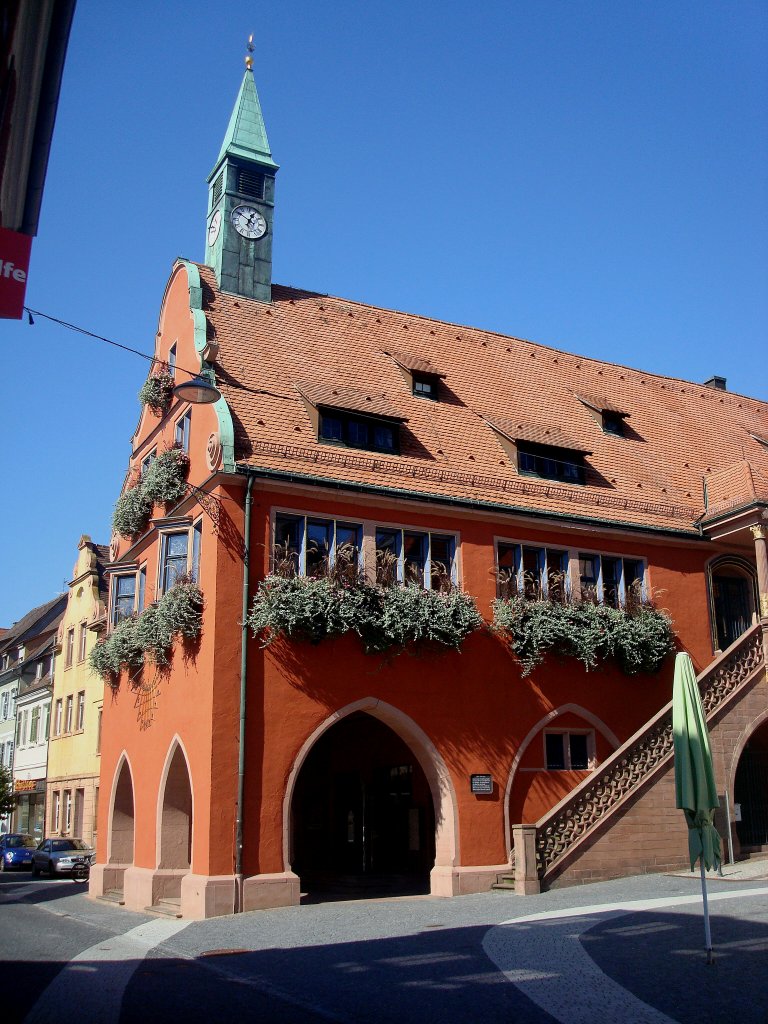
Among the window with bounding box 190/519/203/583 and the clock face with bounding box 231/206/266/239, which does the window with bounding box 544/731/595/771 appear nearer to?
the window with bounding box 190/519/203/583

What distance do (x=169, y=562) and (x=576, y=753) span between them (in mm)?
9084

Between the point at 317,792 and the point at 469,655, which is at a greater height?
the point at 469,655

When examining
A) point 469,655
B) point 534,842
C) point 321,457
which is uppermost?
point 321,457

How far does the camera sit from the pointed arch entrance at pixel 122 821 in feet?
77.7

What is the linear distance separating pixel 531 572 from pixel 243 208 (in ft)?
37.6

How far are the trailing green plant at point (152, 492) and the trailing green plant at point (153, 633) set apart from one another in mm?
2123

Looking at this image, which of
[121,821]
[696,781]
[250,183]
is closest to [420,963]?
[696,781]

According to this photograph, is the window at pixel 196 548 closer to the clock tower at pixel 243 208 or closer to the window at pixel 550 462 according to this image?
the clock tower at pixel 243 208

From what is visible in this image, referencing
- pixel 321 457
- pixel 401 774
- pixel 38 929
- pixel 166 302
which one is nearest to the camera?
pixel 38 929

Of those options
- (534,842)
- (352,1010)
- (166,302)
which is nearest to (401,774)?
(534,842)

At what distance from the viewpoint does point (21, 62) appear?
10297 mm

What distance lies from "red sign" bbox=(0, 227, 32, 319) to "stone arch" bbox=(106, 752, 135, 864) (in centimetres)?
1588

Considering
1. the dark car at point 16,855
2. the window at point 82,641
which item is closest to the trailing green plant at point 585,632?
the dark car at point 16,855

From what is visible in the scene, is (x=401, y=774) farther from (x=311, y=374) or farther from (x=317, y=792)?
(x=311, y=374)
